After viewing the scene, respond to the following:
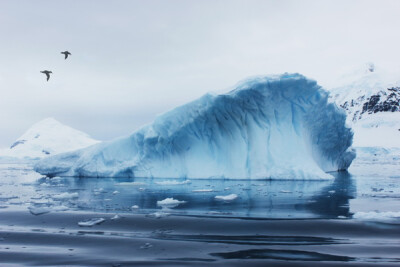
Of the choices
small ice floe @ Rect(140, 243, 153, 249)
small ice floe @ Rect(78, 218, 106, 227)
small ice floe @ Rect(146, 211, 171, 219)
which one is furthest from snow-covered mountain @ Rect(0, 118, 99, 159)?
small ice floe @ Rect(140, 243, 153, 249)

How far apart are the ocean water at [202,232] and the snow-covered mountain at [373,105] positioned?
64.9 meters

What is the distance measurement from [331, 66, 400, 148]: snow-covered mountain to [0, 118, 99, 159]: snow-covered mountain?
4676 centimetres

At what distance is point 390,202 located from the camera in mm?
7816

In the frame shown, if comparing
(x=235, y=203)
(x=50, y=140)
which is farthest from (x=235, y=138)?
(x=50, y=140)

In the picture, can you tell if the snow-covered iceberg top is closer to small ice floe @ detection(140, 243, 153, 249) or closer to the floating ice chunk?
the floating ice chunk

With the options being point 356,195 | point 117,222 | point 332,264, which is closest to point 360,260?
point 332,264

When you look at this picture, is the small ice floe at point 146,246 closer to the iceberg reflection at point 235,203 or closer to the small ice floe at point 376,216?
the iceberg reflection at point 235,203

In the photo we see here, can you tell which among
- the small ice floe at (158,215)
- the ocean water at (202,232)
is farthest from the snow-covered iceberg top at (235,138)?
the small ice floe at (158,215)

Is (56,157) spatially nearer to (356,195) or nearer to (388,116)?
(356,195)

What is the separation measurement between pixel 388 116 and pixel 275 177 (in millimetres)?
72915

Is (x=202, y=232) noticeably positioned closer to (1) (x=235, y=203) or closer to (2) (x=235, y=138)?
(1) (x=235, y=203)

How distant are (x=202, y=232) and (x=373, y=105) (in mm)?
82515

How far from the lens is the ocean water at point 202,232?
4121 mm

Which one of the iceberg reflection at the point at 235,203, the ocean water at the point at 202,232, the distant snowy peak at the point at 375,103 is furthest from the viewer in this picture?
the distant snowy peak at the point at 375,103
